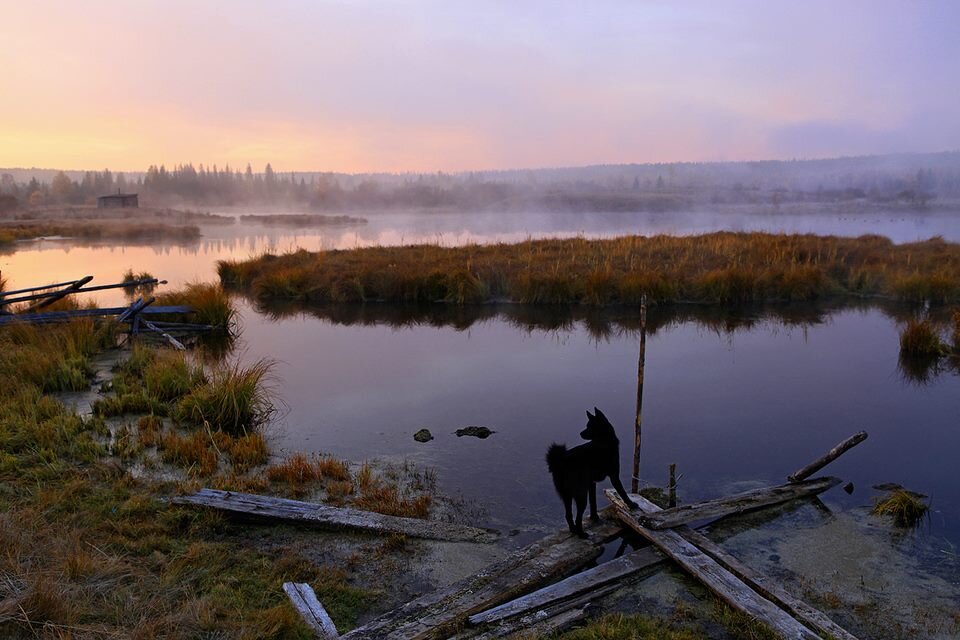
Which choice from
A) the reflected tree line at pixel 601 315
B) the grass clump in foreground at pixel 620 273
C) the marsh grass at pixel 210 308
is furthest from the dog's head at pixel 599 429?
Answer: the grass clump in foreground at pixel 620 273

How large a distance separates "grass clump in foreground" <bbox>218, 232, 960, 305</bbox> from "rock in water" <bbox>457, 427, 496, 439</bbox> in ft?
30.0

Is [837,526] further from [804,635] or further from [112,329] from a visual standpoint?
[112,329]

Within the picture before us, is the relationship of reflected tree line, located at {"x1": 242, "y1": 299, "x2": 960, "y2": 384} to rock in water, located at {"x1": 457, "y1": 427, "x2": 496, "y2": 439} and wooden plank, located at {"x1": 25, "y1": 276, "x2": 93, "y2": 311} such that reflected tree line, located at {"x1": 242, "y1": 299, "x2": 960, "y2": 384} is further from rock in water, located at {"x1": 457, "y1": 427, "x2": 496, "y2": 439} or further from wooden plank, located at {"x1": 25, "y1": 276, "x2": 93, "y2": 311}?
rock in water, located at {"x1": 457, "y1": 427, "x2": 496, "y2": 439}

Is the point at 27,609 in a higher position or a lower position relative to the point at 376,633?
higher

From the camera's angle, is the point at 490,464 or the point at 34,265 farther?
the point at 34,265

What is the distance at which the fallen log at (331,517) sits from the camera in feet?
17.6

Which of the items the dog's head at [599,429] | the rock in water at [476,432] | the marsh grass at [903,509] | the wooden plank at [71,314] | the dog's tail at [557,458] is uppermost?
the dog's head at [599,429]

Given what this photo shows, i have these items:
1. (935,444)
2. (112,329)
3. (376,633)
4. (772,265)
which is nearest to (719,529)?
(376,633)

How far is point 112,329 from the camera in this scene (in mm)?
12164

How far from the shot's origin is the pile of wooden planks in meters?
3.87

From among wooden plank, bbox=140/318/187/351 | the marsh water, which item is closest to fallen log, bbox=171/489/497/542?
the marsh water

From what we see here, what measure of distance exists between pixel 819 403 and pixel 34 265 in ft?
88.6

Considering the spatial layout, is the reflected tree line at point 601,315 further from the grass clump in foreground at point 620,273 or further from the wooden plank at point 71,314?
the wooden plank at point 71,314

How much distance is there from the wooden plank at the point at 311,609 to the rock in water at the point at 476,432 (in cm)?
386
